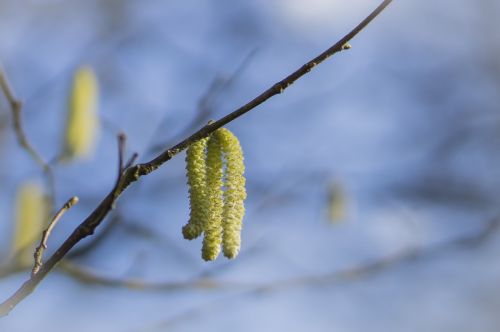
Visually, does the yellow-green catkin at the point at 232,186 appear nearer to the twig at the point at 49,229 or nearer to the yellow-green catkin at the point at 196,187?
the yellow-green catkin at the point at 196,187

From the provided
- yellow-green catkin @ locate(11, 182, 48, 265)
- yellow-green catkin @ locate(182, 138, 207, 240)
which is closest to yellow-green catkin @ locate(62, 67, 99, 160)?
yellow-green catkin @ locate(11, 182, 48, 265)

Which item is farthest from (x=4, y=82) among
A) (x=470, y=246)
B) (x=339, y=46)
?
(x=470, y=246)

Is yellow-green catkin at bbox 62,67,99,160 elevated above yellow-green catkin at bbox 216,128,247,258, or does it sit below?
above

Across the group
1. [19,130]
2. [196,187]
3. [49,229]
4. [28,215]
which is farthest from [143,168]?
[28,215]

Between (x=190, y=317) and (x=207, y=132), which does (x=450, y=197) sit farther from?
(x=207, y=132)

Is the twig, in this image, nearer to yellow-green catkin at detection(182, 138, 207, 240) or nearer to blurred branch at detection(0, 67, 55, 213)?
yellow-green catkin at detection(182, 138, 207, 240)

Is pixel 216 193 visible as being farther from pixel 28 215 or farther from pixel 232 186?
pixel 28 215

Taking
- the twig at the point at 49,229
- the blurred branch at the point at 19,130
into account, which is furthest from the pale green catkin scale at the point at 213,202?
the blurred branch at the point at 19,130
